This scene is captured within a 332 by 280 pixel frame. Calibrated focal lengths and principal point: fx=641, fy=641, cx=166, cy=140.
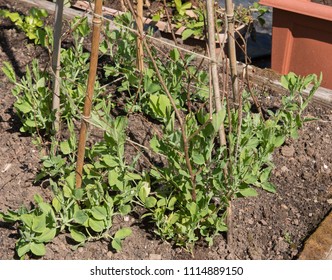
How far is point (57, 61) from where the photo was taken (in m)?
2.64

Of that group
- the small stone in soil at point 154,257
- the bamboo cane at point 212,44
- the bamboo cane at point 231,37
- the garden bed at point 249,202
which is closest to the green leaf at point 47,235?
the garden bed at point 249,202

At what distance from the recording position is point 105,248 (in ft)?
8.20

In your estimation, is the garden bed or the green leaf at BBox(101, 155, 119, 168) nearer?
the green leaf at BBox(101, 155, 119, 168)

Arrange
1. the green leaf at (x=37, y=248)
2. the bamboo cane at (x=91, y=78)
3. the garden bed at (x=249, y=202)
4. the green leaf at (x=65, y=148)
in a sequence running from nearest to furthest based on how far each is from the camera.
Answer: the bamboo cane at (x=91, y=78) → the green leaf at (x=37, y=248) → the garden bed at (x=249, y=202) → the green leaf at (x=65, y=148)

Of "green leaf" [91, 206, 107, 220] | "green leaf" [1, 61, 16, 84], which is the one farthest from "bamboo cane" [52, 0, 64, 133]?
"green leaf" [91, 206, 107, 220]

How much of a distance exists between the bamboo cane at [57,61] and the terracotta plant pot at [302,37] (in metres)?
1.27

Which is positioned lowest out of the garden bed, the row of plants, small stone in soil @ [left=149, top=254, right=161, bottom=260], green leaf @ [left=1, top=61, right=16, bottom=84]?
small stone in soil @ [left=149, top=254, right=161, bottom=260]

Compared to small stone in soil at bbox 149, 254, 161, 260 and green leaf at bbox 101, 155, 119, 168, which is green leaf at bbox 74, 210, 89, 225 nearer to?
green leaf at bbox 101, 155, 119, 168

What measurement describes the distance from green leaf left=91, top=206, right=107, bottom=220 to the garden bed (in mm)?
183

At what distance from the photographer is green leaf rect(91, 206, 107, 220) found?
7.77ft

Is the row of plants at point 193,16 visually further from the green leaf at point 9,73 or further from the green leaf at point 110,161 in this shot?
the green leaf at point 110,161

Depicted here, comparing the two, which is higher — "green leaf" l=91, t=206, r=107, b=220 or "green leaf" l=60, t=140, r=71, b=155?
"green leaf" l=60, t=140, r=71, b=155

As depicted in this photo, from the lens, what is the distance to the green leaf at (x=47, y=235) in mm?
2303

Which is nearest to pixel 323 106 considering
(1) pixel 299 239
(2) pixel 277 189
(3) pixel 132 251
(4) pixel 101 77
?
(2) pixel 277 189
